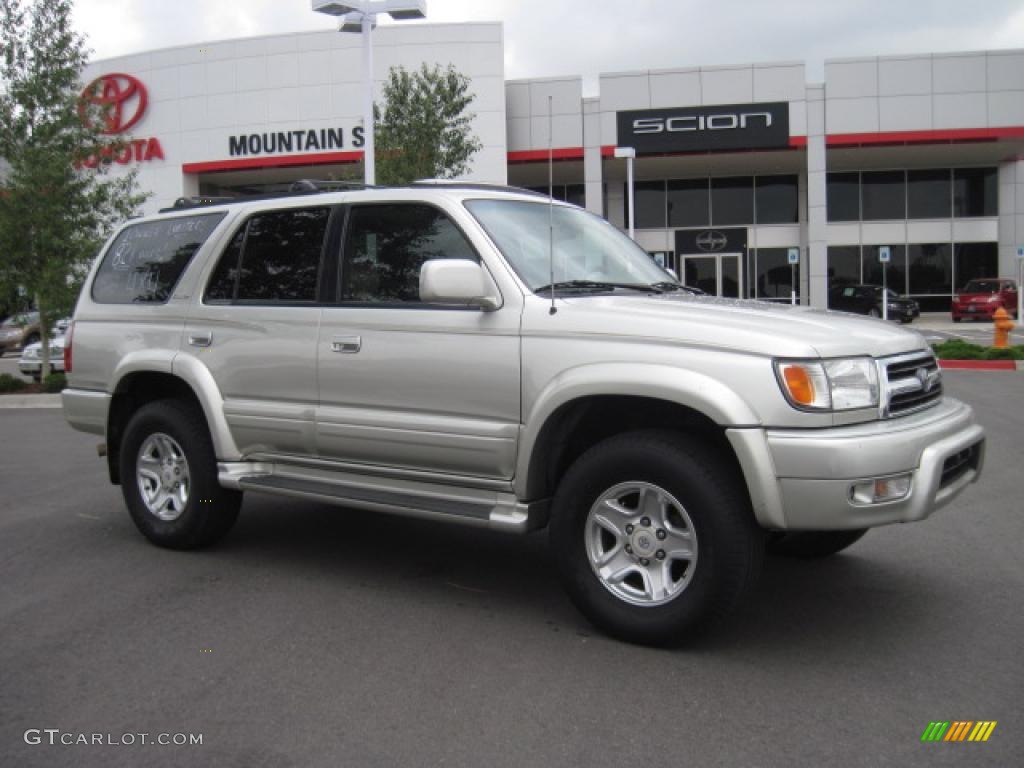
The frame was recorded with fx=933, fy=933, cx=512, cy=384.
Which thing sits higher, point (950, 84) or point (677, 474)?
point (950, 84)

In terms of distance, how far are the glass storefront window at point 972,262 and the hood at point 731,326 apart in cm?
3432

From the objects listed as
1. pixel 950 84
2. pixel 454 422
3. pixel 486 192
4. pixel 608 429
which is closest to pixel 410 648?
pixel 454 422

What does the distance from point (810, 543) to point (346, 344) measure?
2671 mm

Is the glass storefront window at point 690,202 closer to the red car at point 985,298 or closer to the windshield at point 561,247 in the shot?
the red car at point 985,298

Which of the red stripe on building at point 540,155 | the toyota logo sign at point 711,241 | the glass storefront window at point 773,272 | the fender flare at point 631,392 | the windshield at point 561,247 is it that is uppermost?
the red stripe on building at point 540,155

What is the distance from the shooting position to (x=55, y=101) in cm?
1528

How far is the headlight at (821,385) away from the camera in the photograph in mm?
3521

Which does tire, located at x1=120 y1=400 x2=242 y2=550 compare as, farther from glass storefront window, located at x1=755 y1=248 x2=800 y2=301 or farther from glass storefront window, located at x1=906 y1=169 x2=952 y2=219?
glass storefront window, located at x1=906 y1=169 x2=952 y2=219

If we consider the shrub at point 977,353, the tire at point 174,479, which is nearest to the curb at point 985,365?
the shrub at point 977,353

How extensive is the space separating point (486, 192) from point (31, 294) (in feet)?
42.3

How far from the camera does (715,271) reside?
115 feet

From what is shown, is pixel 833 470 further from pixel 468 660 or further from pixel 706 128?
pixel 706 128

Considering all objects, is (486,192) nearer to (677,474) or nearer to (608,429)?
(608,429)

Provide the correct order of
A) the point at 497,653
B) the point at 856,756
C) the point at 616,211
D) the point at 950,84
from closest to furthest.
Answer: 1. the point at 856,756
2. the point at 497,653
3. the point at 950,84
4. the point at 616,211
